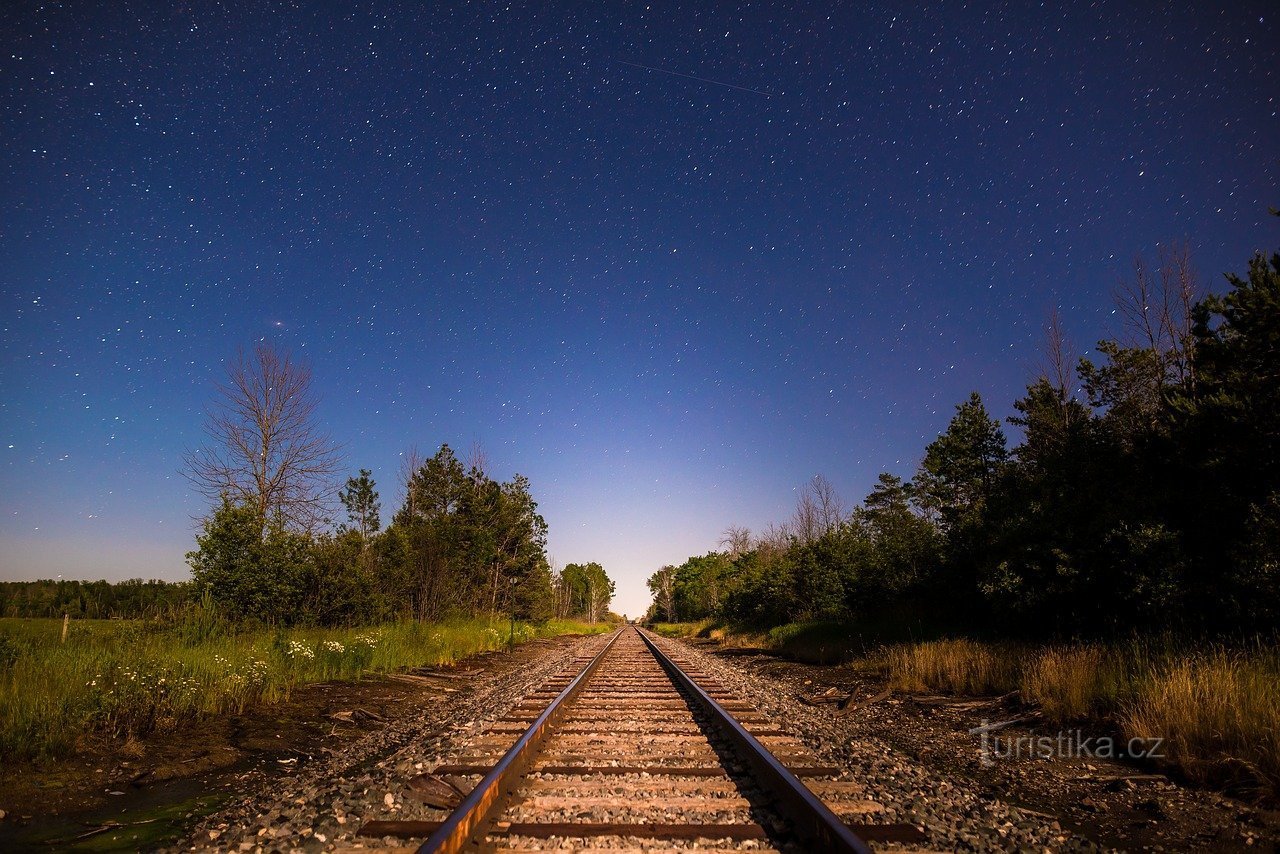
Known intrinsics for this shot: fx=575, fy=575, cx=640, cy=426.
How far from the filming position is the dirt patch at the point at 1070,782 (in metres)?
3.51

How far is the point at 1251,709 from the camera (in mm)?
4590

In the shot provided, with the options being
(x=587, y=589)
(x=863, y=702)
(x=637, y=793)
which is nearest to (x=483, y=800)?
(x=637, y=793)

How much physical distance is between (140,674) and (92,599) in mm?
9691

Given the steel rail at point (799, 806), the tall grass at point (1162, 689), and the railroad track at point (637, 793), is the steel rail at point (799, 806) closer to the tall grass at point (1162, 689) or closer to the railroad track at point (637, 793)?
the railroad track at point (637, 793)

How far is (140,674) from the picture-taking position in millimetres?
5930

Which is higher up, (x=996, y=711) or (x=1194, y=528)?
(x=1194, y=528)

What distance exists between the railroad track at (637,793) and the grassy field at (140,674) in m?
3.32

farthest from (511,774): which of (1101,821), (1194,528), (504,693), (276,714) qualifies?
(1194,528)

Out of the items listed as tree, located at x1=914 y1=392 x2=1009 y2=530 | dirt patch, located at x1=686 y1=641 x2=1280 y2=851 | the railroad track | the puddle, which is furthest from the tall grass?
tree, located at x1=914 y1=392 x2=1009 y2=530

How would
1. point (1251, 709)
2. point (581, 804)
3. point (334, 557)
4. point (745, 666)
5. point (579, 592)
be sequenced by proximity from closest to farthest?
point (581, 804) < point (1251, 709) < point (745, 666) < point (334, 557) < point (579, 592)

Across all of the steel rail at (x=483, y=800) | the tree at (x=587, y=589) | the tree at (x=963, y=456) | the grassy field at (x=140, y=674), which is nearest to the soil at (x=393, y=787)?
the grassy field at (x=140, y=674)

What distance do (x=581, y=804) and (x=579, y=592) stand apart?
311 ft

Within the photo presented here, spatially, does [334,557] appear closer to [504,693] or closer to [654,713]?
[504,693]

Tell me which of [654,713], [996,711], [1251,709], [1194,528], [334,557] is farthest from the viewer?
[334,557]
